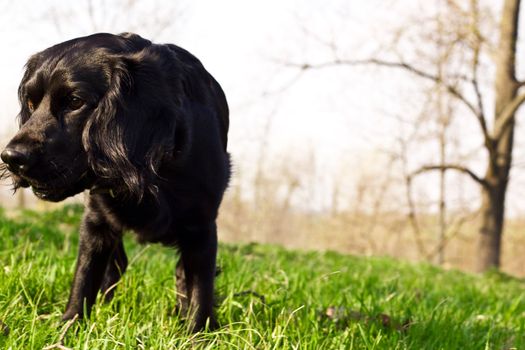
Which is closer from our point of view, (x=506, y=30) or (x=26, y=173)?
(x=26, y=173)

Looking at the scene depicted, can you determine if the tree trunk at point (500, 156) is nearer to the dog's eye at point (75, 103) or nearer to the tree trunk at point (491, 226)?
the tree trunk at point (491, 226)

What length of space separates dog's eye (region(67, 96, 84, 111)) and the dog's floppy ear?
74mm

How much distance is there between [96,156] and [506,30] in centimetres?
1180

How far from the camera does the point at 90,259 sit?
8.21 feet

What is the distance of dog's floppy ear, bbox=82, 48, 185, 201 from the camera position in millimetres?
1971

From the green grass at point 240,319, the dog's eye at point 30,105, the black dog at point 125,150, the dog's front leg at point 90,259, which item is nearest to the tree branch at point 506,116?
the green grass at point 240,319

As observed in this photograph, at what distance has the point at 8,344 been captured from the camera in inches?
71.4

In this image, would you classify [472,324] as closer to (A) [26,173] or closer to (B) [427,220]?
(A) [26,173]

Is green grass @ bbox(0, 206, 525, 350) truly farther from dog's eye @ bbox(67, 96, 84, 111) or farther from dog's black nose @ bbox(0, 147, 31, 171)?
dog's eye @ bbox(67, 96, 84, 111)

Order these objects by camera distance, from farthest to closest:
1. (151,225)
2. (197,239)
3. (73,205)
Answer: (73,205) < (197,239) < (151,225)

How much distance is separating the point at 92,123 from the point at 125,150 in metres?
0.15

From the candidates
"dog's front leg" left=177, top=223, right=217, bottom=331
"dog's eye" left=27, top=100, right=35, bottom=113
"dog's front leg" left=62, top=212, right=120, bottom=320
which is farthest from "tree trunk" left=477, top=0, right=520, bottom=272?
"dog's eye" left=27, top=100, right=35, bottom=113

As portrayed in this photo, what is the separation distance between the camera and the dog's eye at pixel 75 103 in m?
2.01

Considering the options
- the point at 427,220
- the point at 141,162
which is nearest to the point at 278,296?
the point at 141,162
